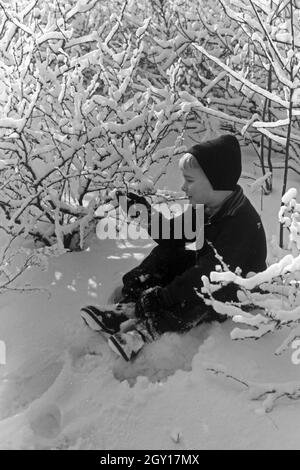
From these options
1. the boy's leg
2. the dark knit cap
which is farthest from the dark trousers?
the dark knit cap

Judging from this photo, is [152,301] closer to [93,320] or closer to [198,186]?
[93,320]

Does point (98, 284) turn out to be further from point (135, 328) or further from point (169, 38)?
point (169, 38)

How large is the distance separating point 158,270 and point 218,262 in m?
0.43

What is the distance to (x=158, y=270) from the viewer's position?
2512 millimetres

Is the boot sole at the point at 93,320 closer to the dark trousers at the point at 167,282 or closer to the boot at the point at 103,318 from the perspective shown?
the boot at the point at 103,318

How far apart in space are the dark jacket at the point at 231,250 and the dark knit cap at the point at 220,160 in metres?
0.08

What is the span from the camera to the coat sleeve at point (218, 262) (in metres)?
2.14

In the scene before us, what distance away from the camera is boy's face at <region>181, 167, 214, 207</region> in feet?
7.44

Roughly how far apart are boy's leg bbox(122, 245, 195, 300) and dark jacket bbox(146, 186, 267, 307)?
24 centimetres
